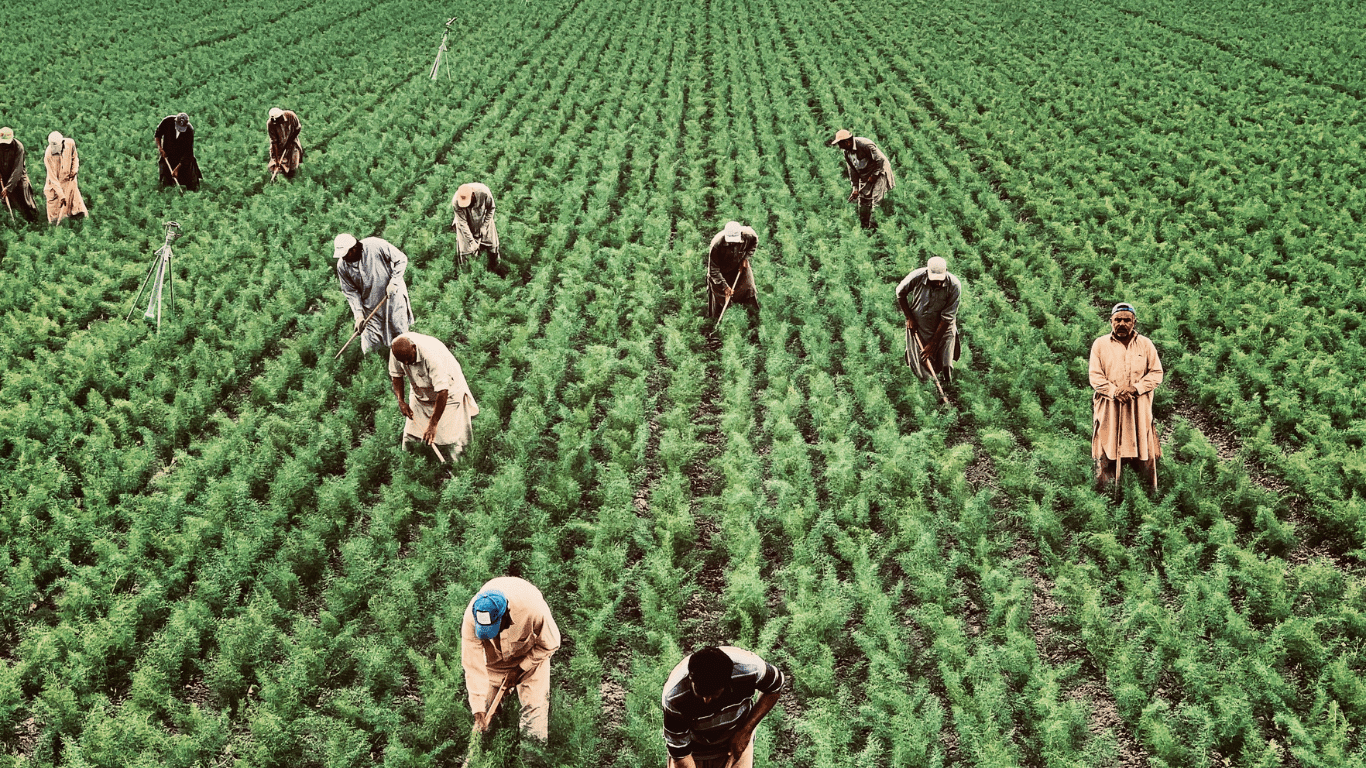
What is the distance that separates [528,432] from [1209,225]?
9118 mm

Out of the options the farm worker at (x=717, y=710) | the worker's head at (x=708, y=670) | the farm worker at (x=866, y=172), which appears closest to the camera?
the worker's head at (x=708, y=670)

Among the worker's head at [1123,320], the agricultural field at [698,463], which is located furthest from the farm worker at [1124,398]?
the agricultural field at [698,463]

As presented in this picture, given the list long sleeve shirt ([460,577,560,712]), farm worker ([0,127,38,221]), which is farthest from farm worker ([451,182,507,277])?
long sleeve shirt ([460,577,560,712])

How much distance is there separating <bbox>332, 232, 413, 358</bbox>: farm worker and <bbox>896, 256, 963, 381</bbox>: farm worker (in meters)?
4.45

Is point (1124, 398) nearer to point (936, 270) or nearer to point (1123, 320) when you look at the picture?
point (1123, 320)

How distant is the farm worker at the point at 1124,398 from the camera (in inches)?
234

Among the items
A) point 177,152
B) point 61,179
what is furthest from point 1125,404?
point 61,179

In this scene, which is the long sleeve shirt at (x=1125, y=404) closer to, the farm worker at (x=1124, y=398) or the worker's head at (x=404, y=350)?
the farm worker at (x=1124, y=398)

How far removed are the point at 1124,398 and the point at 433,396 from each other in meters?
4.92

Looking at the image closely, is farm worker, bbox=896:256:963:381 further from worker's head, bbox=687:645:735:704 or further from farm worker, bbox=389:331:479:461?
worker's head, bbox=687:645:735:704

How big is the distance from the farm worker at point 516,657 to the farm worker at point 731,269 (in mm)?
4978

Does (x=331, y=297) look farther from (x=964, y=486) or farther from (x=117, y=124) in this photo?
(x=117, y=124)

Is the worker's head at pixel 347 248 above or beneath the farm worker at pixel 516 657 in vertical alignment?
above

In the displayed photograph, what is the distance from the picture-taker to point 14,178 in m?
10.3
